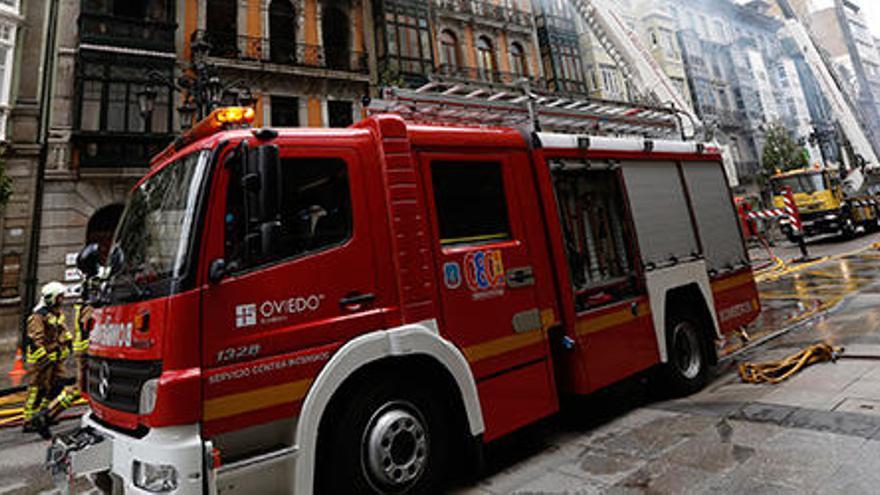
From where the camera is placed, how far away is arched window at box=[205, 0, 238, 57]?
55.5 feet

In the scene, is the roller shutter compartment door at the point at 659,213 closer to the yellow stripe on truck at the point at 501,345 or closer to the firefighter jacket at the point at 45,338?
the yellow stripe on truck at the point at 501,345

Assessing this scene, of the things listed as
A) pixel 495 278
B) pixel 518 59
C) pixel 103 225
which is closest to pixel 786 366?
pixel 495 278

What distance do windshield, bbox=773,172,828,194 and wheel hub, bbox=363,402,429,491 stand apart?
24.7m

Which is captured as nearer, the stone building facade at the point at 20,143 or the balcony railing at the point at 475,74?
the stone building facade at the point at 20,143

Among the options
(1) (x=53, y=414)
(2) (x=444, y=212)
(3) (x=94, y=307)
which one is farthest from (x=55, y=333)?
(2) (x=444, y=212)

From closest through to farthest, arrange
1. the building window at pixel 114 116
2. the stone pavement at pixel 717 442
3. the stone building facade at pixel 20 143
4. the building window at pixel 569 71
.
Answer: the stone pavement at pixel 717 442 → the stone building facade at pixel 20 143 → the building window at pixel 114 116 → the building window at pixel 569 71

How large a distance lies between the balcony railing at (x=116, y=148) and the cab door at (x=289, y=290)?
14508 millimetres

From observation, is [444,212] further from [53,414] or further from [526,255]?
[53,414]

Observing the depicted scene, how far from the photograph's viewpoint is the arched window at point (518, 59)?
24.0 metres

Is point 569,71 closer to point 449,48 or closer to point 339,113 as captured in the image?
point 449,48

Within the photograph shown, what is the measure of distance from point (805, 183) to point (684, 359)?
843 inches

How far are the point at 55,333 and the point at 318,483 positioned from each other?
5.72 metres

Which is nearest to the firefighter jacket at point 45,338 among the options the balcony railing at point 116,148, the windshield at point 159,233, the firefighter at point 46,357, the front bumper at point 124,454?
the firefighter at point 46,357

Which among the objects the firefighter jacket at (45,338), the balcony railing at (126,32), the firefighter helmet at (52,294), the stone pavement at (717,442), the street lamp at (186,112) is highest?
the balcony railing at (126,32)
